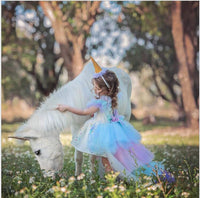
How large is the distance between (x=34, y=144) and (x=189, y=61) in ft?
30.5

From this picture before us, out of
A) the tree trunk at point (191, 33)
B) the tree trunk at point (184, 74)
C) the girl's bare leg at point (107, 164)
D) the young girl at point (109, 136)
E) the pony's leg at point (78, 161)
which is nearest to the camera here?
the young girl at point (109, 136)

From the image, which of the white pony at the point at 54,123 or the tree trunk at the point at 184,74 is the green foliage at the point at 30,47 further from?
the white pony at the point at 54,123

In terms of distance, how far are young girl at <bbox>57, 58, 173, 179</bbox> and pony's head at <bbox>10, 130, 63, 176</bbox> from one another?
0.96 feet

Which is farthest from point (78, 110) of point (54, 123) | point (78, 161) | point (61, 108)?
point (78, 161)

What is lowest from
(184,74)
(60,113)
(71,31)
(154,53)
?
(60,113)

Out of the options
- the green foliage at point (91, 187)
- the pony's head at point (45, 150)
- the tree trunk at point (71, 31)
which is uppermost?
the tree trunk at point (71, 31)

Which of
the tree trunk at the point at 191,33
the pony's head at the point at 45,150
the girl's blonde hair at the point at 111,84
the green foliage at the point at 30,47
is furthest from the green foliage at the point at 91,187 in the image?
the green foliage at the point at 30,47

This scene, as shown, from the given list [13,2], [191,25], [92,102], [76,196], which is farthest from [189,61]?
[76,196]

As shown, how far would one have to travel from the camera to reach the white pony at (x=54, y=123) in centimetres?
359

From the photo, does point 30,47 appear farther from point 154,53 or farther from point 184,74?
point 154,53

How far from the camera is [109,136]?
359 cm

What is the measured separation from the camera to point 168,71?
2102 cm

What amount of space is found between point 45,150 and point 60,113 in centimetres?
51

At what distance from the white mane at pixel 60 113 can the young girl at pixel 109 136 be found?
138 mm
